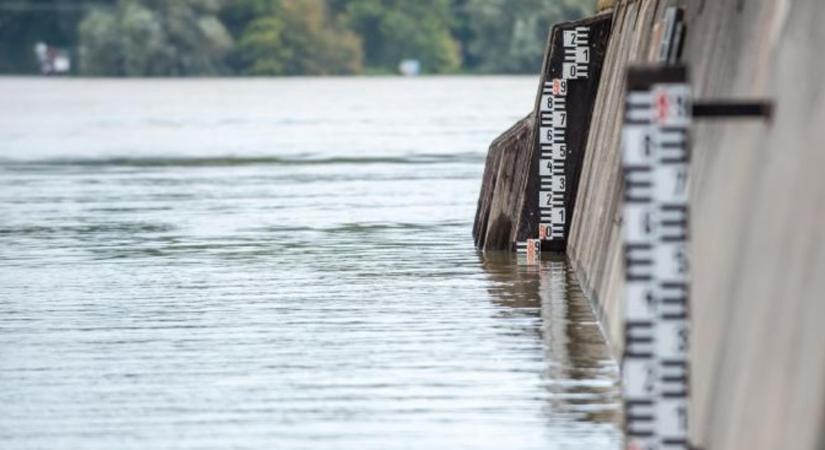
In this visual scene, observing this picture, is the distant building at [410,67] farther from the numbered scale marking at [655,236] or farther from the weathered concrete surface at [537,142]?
the numbered scale marking at [655,236]

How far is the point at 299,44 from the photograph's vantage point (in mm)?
144000

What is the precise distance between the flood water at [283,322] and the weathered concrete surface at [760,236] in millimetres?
1209

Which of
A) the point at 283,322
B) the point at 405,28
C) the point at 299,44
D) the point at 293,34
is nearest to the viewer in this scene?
the point at 283,322

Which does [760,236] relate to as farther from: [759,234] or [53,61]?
[53,61]

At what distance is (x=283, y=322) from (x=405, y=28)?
431 ft

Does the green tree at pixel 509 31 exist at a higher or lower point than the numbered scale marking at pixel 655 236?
lower

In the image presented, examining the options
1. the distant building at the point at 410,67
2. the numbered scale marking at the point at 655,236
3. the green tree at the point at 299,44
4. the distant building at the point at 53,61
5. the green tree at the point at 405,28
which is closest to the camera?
the numbered scale marking at the point at 655,236

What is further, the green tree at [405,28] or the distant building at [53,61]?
the distant building at [53,61]

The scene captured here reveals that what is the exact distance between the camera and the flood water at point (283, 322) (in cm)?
1089

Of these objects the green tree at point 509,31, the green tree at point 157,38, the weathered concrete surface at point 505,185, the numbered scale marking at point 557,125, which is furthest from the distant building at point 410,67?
the numbered scale marking at point 557,125

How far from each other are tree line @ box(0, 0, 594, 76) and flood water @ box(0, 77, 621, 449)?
9306cm

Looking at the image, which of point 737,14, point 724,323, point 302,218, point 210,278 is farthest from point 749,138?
point 302,218

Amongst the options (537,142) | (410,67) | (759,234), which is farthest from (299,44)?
(759,234)

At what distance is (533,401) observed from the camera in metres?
11.4
